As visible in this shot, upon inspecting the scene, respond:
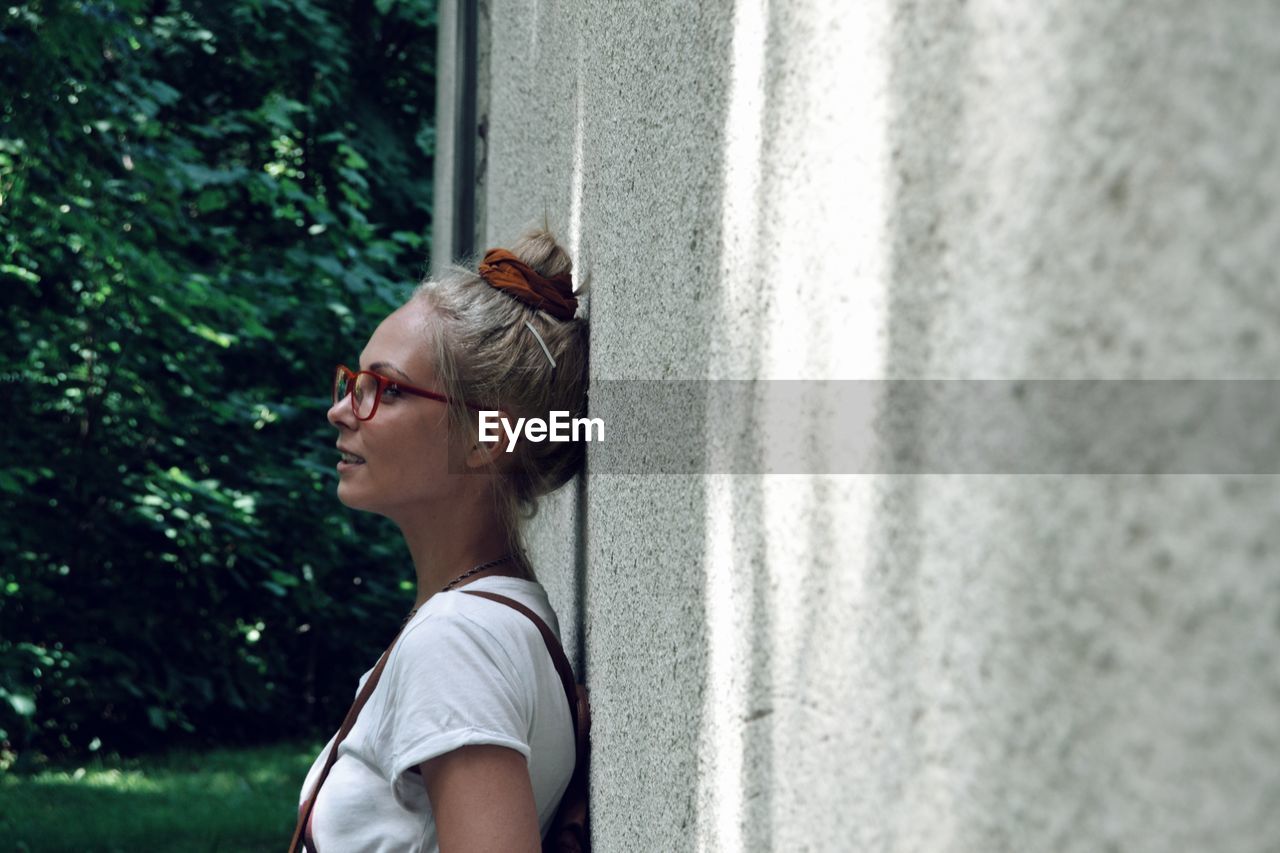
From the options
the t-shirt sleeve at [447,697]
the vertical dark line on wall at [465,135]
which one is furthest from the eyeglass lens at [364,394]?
the vertical dark line on wall at [465,135]

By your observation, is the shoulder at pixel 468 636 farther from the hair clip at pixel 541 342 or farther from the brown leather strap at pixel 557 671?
the hair clip at pixel 541 342

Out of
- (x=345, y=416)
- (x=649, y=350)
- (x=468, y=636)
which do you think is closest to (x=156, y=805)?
(x=345, y=416)

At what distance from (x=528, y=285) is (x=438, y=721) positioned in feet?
2.51

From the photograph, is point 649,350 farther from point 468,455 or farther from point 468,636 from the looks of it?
point 468,455

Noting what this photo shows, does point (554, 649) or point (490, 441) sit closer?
point (554, 649)

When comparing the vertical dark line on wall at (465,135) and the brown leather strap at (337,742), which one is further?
the vertical dark line on wall at (465,135)

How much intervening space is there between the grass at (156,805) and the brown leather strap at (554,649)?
5.22 metres

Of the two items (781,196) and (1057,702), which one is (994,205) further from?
(781,196)

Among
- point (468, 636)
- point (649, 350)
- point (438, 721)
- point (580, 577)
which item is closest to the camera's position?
point (649, 350)

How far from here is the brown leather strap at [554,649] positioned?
186cm

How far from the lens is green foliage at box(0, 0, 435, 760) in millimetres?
7391

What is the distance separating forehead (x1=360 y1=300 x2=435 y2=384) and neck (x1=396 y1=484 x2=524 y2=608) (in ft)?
0.73

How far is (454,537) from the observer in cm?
213

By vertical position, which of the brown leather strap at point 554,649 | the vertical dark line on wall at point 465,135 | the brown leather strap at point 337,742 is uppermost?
the vertical dark line on wall at point 465,135
